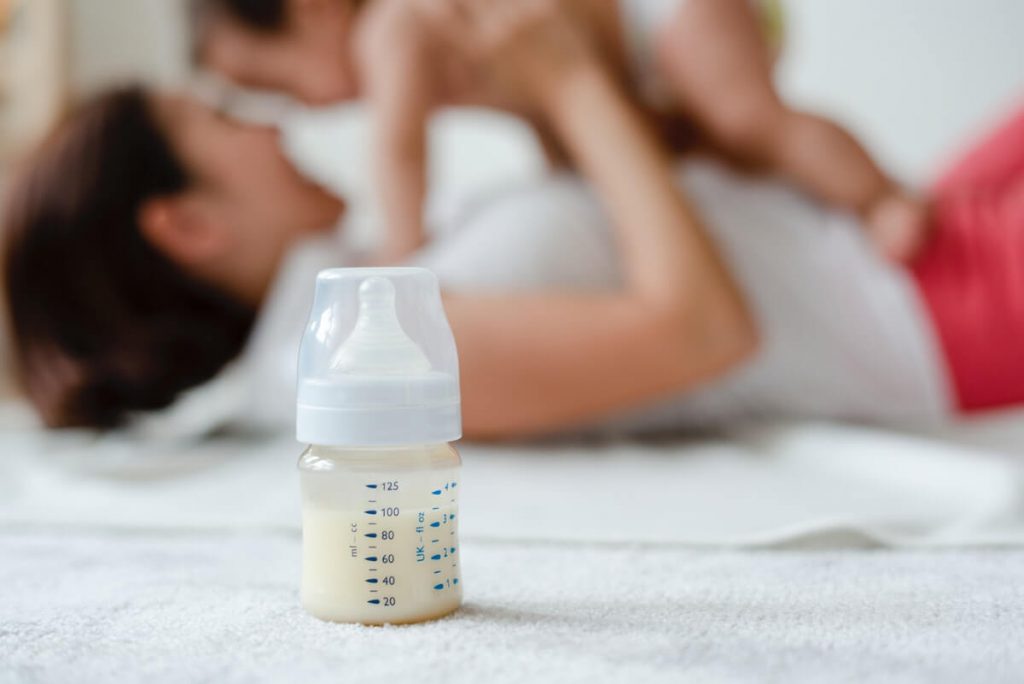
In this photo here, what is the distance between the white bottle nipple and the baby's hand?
2.77ft

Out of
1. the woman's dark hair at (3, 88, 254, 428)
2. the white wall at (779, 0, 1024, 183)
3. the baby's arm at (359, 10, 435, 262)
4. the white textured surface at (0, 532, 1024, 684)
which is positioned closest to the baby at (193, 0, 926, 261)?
the baby's arm at (359, 10, 435, 262)

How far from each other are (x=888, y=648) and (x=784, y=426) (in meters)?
0.71

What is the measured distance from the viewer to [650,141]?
111 cm

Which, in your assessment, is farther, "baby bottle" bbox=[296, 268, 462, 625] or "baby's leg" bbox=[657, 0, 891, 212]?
"baby's leg" bbox=[657, 0, 891, 212]

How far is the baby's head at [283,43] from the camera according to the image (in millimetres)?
1398

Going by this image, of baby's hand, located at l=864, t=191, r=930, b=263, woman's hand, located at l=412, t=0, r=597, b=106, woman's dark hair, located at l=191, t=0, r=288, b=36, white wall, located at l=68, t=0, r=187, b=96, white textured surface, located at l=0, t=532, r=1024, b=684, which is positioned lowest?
white textured surface, located at l=0, t=532, r=1024, b=684

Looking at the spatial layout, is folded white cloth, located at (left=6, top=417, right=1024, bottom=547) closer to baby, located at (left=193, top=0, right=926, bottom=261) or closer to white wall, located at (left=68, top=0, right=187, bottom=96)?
baby, located at (left=193, top=0, right=926, bottom=261)

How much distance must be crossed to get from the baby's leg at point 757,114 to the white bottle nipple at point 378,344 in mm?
870

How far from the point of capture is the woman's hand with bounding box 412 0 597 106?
1124 millimetres

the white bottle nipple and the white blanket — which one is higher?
the white bottle nipple

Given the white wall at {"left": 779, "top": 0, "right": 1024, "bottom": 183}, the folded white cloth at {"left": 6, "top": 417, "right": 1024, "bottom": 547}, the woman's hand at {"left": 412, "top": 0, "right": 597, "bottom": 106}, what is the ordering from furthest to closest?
the white wall at {"left": 779, "top": 0, "right": 1024, "bottom": 183} < the woman's hand at {"left": 412, "top": 0, "right": 597, "bottom": 106} < the folded white cloth at {"left": 6, "top": 417, "right": 1024, "bottom": 547}

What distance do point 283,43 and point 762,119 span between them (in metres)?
0.72

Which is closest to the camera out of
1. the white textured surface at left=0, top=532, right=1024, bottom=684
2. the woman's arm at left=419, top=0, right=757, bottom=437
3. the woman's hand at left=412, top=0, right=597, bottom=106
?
the white textured surface at left=0, top=532, right=1024, bottom=684

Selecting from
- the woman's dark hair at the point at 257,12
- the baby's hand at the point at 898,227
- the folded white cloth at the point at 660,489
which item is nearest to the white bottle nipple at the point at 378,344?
the folded white cloth at the point at 660,489
